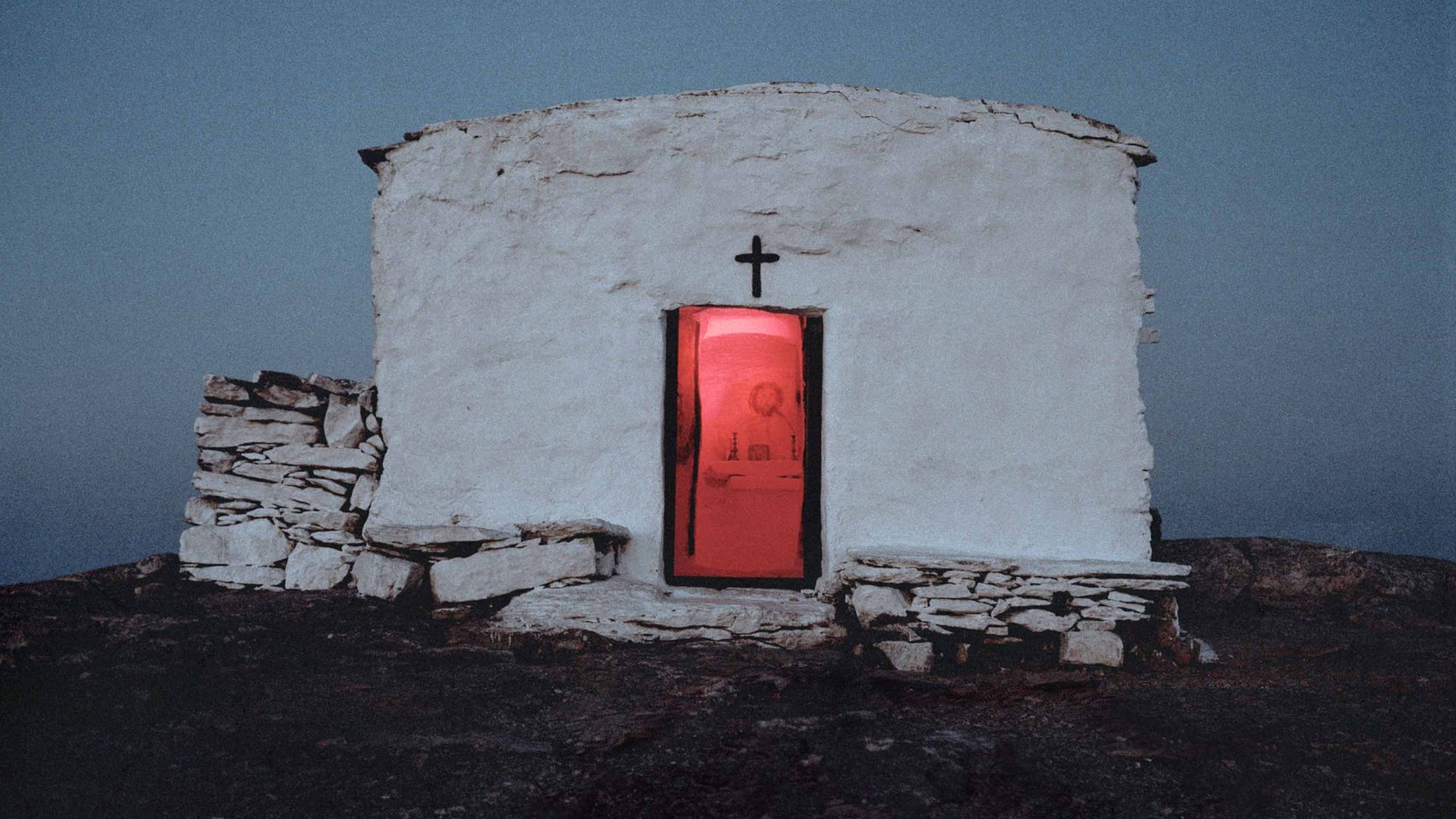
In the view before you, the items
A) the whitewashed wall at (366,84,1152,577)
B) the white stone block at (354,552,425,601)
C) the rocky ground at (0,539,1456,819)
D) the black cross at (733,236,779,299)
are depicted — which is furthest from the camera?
the black cross at (733,236,779,299)

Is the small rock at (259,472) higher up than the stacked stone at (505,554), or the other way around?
the small rock at (259,472)

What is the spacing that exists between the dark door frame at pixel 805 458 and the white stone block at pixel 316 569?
2147 mm

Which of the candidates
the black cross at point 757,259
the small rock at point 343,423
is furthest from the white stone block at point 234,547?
the black cross at point 757,259

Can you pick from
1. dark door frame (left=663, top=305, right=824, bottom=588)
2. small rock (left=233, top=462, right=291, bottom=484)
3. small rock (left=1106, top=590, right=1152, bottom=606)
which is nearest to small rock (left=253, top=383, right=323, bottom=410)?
small rock (left=233, top=462, right=291, bottom=484)

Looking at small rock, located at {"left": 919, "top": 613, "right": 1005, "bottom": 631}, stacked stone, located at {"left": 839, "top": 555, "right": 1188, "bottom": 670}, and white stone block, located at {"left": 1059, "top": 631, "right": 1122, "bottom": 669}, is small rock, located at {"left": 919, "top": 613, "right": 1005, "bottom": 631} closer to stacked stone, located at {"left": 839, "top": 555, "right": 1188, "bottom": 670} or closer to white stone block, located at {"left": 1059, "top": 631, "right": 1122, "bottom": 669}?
stacked stone, located at {"left": 839, "top": 555, "right": 1188, "bottom": 670}

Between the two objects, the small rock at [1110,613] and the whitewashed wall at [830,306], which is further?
the whitewashed wall at [830,306]

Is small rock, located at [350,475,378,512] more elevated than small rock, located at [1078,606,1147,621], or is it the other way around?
small rock, located at [350,475,378,512]

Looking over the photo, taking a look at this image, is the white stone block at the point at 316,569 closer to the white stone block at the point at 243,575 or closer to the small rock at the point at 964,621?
the white stone block at the point at 243,575

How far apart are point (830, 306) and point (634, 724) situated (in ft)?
9.58

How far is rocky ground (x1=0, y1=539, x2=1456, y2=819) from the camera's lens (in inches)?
110

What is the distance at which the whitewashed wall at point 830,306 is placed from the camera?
509 cm

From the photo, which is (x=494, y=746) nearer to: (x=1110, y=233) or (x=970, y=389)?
(x=970, y=389)

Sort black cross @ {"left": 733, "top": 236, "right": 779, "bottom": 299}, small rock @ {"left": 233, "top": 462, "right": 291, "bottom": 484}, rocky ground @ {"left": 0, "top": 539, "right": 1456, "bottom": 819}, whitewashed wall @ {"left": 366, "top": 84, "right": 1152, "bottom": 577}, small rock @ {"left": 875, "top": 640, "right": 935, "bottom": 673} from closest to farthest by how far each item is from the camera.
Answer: rocky ground @ {"left": 0, "top": 539, "right": 1456, "bottom": 819} → small rock @ {"left": 875, "top": 640, "right": 935, "bottom": 673} → whitewashed wall @ {"left": 366, "top": 84, "right": 1152, "bottom": 577} → black cross @ {"left": 733, "top": 236, "right": 779, "bottom": 299} → small rock @ {"left": 233, "top": 462, "right": 291, "bottom": 484}

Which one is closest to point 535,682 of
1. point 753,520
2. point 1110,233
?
point 1110,233
